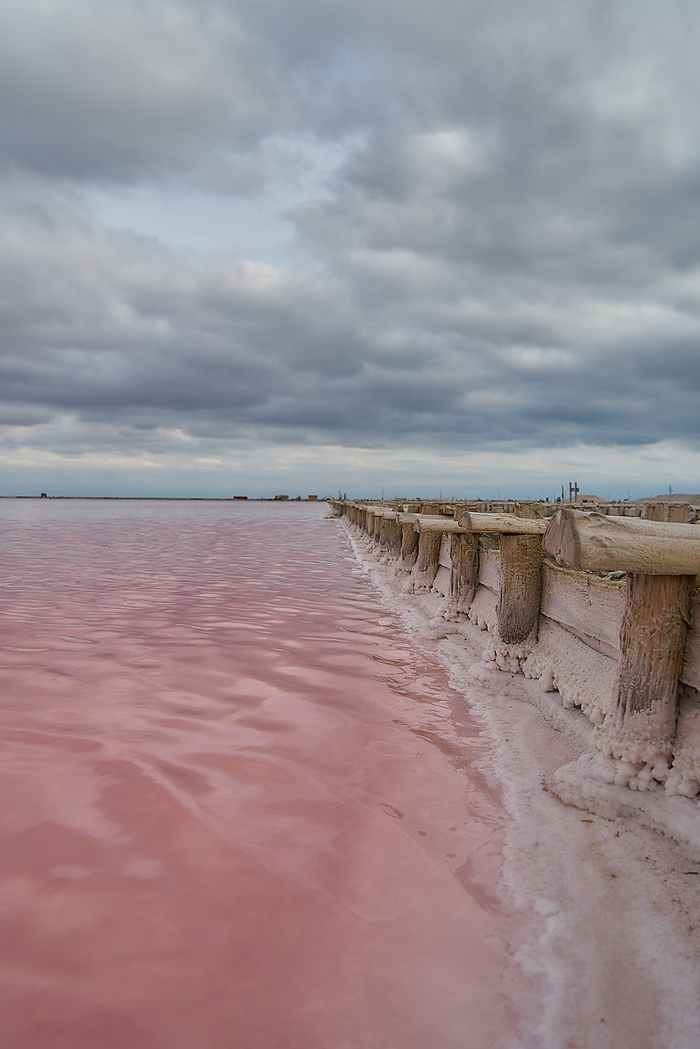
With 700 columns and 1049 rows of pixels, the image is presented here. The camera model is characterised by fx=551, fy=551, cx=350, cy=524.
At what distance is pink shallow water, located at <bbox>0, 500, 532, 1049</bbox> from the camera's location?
160 centimetres

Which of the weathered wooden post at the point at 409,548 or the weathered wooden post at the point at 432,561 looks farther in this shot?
the weathered wooden post at the point at 409,548

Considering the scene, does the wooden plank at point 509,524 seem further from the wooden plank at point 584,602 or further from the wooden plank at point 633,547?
the wooden plank at point 633,547

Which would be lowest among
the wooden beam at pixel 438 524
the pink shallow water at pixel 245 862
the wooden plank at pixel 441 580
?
the pink shallow water at pixel 245 862

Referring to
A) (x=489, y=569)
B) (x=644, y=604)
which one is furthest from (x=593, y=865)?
(x=489, y=569)

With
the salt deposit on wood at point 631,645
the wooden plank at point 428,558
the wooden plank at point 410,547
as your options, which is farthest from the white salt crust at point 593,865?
the wooden plank at point 410,547

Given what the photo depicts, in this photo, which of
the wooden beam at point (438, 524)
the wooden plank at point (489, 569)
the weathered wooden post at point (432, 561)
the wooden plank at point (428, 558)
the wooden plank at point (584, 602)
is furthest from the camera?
the wooden plank at point (428, 558)

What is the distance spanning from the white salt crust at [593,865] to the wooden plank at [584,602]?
17 cm

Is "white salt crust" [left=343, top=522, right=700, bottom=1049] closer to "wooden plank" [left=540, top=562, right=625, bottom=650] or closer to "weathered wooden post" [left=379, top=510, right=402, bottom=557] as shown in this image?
"wooden plank" [left=540, top=562, right=625, bottom=650]

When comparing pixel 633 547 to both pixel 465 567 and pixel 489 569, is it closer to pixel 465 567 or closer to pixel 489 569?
pixel 489 569

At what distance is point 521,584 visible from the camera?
4469mm

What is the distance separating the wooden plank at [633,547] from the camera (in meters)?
2.45

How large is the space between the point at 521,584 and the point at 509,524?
510 millimetres

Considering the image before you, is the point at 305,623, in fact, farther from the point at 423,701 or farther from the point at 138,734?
the point at 138,734

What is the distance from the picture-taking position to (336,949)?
71.7 inches
